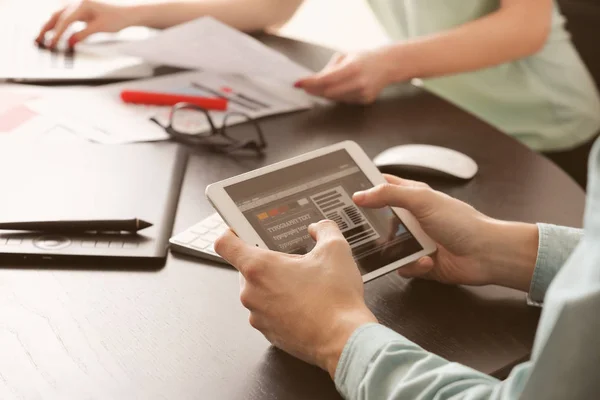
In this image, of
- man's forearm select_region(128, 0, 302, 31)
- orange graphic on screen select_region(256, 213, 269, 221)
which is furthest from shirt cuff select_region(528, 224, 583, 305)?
man's forearm select_region(128, 0, 302, 31)

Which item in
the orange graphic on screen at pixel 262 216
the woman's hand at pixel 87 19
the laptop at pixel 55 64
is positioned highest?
the orange graphic on screen at pixel 262 216

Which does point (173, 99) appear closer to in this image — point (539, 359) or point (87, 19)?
point (87, 19)

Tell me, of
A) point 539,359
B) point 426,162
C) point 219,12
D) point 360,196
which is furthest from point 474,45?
point 539,359

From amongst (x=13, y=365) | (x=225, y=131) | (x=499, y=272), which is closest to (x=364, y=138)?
(x=225, y=131)

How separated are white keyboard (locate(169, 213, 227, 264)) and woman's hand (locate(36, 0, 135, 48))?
639 millimetres

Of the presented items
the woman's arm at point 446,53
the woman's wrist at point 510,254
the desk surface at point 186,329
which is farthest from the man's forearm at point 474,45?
the woman's wrist at point 510,254

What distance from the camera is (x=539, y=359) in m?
0.50

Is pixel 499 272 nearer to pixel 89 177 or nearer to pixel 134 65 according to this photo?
pixel 89 177

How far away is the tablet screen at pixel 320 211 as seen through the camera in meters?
0.74

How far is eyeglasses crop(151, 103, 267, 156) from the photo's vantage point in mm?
1025

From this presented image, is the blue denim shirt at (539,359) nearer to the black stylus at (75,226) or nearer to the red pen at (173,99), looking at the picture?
the black stylus at (75,226)

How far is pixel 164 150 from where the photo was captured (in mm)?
1003

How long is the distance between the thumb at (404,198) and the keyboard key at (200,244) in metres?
0.17

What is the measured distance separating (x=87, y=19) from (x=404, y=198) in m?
0.83
